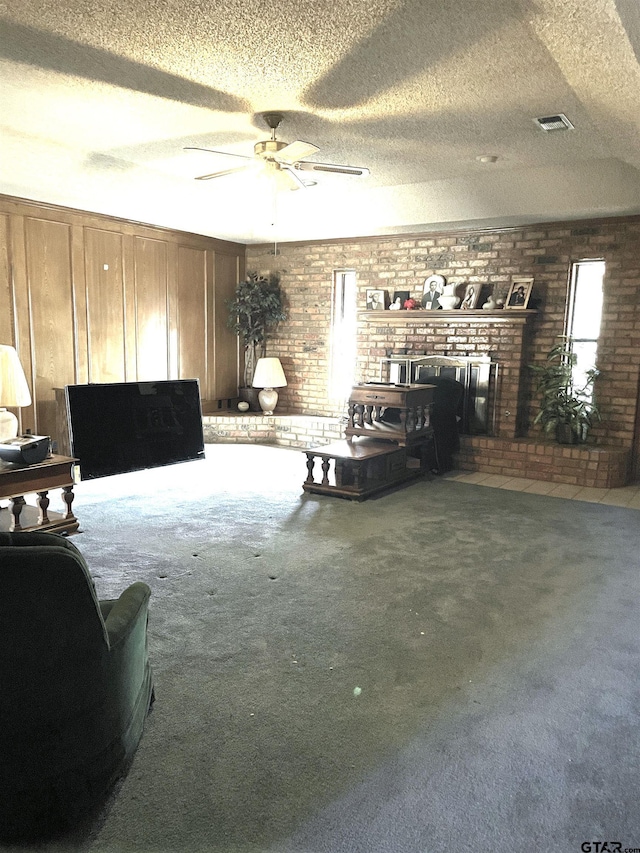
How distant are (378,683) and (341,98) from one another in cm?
302

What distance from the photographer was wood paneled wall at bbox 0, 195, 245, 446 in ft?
18.0

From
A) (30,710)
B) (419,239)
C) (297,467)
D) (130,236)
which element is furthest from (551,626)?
(130,236)

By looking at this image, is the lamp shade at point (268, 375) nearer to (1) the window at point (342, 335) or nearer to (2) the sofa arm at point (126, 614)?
(1) the window at point (342, 335)

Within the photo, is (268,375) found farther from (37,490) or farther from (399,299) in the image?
(37,490)

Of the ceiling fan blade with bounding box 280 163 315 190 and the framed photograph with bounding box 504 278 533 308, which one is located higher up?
the ceiling fan blade with bounding box 280 163 315 190

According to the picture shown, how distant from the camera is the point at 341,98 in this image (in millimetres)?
3436

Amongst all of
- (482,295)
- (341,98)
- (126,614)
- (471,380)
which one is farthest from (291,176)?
(126,614)

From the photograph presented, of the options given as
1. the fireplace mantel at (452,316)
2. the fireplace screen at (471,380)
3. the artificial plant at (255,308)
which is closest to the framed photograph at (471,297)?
the fireplace mantel at (452,316)

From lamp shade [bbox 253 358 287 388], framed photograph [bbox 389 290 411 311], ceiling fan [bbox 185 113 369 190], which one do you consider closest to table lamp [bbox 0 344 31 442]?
ceiling fan [bbox 185 113 369 190]

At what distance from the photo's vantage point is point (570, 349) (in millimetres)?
5980

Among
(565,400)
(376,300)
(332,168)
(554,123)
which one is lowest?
(565,400)

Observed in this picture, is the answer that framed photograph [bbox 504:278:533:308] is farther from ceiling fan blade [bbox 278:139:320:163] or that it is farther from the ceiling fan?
ceiling fan blade [bbox 278:139:320:163]

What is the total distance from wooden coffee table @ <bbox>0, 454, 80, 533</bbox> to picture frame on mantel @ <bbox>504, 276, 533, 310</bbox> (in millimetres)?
4322

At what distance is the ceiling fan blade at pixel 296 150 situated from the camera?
354 cm
